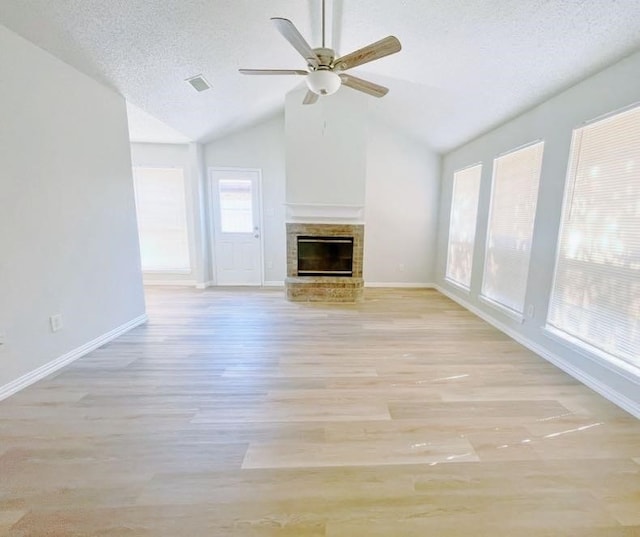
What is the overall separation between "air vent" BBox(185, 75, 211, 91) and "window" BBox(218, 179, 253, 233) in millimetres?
2069

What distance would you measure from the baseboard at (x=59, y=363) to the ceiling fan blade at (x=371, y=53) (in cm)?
318

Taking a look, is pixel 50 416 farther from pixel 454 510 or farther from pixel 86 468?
pixel 454 510

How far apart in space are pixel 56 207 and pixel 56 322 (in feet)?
3.07

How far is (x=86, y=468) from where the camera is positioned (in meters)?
1.46

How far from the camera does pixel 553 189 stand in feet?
8.87

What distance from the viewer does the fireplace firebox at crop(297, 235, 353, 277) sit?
4.68 meters

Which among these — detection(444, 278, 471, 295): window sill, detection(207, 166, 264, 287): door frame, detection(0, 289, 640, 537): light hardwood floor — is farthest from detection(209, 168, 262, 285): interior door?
detection(444, 278, 471, 295): window sill

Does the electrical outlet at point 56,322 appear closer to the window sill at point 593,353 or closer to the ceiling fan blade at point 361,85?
the ceiling fan blade at point 361,85

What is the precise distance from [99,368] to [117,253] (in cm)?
123

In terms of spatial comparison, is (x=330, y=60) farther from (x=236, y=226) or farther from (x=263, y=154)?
(x=236, y=226)

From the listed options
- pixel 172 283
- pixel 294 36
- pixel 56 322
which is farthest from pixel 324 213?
pixel 56 322

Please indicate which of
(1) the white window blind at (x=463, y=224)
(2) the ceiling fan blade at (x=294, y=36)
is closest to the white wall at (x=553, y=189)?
(1) the white window blind at (x=463, y=224)

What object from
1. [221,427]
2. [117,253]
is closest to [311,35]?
[117,253]

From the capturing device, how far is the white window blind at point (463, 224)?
4.29 m
